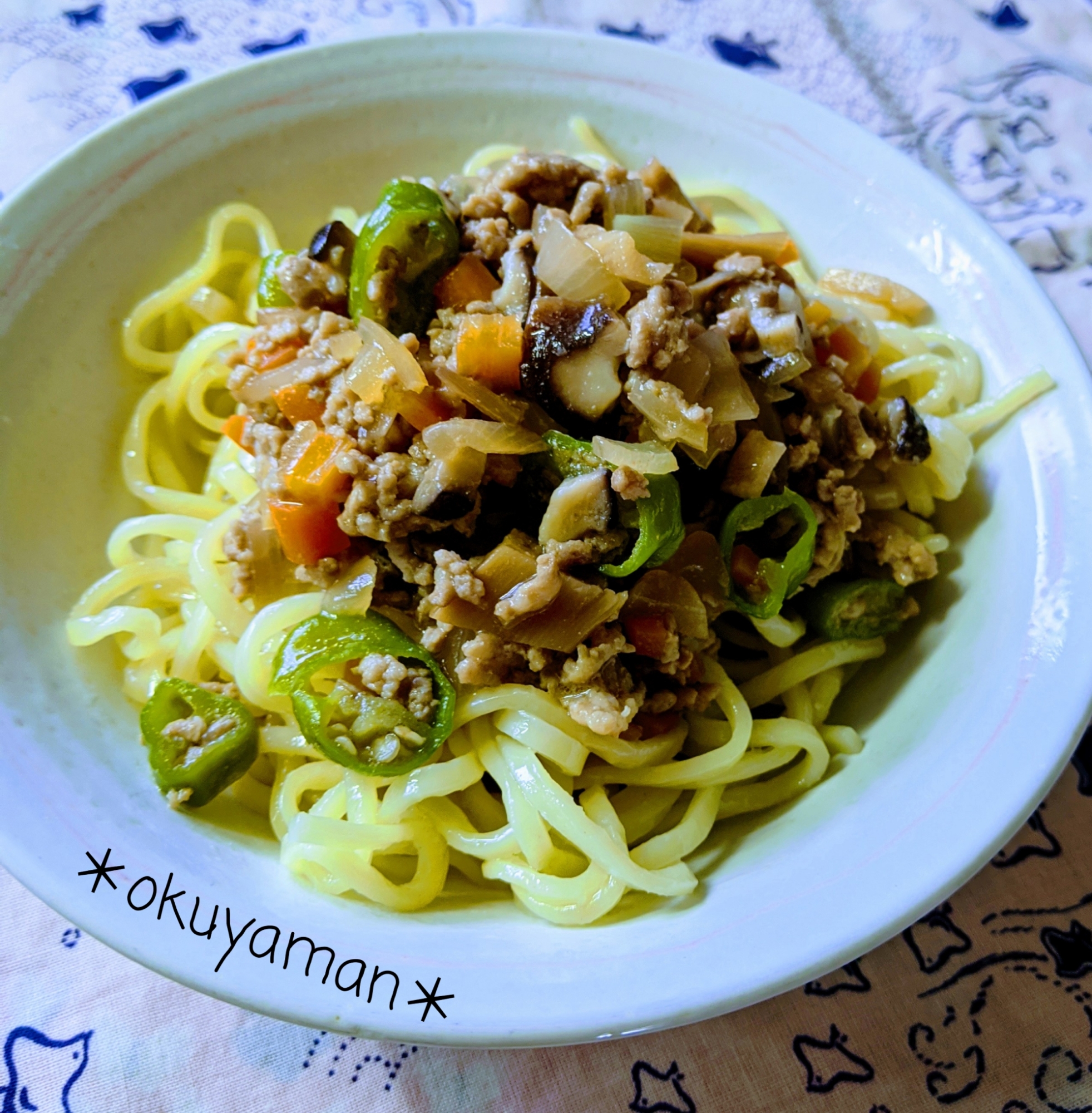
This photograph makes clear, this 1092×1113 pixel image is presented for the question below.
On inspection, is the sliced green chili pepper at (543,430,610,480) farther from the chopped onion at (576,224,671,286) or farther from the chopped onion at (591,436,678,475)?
the chopped onion at (576,224,671,286)

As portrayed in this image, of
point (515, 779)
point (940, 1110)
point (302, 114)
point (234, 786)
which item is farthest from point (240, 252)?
point (940, 1110)

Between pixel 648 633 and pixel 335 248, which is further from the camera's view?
→ pixel 335 248

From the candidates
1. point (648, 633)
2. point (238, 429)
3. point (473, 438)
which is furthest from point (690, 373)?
point (238, 429)

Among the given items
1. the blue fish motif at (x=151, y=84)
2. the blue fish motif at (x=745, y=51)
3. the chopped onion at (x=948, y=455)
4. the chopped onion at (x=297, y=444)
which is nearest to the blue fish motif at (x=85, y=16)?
the blue fish motif at (x=151, y=84)

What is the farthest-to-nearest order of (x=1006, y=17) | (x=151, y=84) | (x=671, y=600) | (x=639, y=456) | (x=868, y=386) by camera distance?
(x=1006, y=17) → (x=151, y=84) → (x=868, y=386) → (x=671, y=600) → (x=639, y=456)

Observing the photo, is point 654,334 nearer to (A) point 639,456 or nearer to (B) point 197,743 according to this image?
(A) point 639,456

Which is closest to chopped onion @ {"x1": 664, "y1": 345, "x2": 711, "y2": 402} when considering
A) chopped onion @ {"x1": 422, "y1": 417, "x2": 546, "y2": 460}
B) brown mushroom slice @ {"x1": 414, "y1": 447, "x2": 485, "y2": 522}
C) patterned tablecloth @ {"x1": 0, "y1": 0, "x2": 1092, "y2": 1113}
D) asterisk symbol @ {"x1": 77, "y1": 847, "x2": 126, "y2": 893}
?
chopped onion @ {"x1": 422, "y1": 417, "x2": 546, "y2": 460}

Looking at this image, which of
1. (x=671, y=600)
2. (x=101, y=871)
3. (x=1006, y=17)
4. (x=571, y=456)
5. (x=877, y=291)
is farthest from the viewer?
(x=1006, y=17)

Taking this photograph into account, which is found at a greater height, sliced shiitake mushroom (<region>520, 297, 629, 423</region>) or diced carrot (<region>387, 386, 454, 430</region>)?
sliced shiitake mushroom (<region>520, 297, 629, 423</region>)
